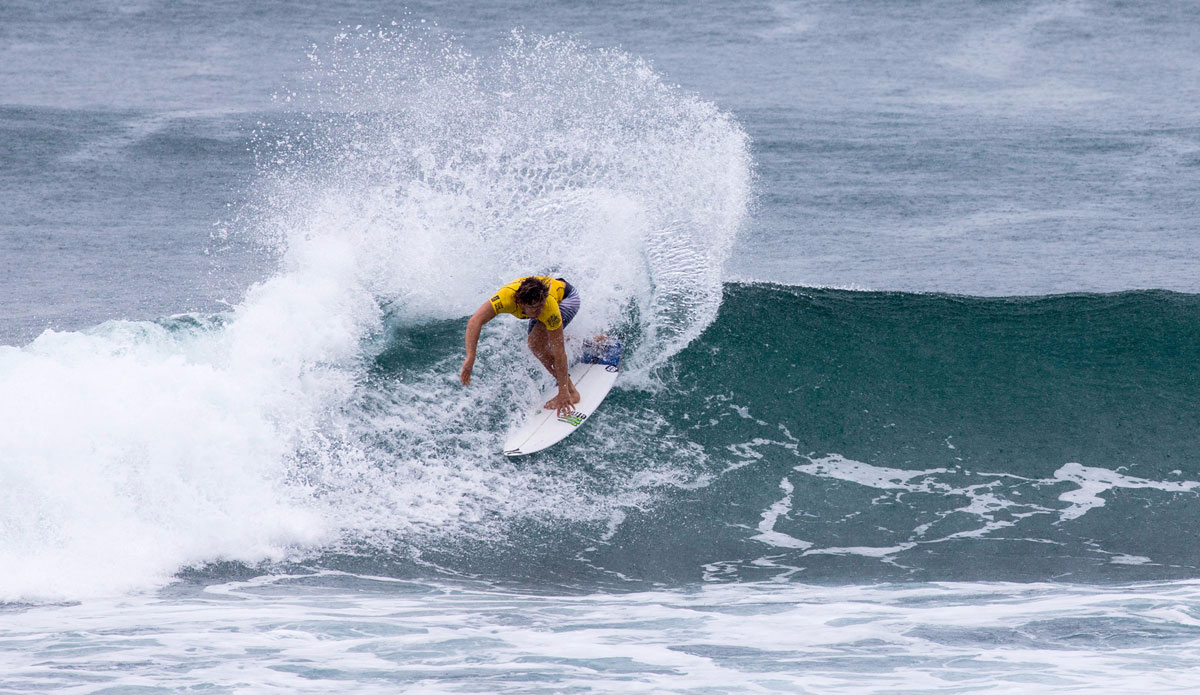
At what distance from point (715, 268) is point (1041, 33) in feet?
83.3

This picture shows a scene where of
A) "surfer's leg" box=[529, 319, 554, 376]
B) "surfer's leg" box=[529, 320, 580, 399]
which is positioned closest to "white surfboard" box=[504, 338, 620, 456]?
"surfer's leg" box=[529, 320, 580, 399]

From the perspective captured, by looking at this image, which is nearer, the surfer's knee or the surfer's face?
the surfer's face

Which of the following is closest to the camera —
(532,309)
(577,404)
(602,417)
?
(532,309)

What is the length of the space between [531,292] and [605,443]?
4.97ft

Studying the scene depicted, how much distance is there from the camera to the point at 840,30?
32.3 metres

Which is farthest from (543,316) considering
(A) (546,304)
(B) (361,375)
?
(B) (361,375)

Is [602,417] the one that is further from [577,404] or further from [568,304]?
[568,304]

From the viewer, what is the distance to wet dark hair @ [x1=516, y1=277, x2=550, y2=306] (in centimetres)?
811

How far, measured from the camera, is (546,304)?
8430 millimetres

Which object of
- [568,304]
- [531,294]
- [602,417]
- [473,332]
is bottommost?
[602,417]

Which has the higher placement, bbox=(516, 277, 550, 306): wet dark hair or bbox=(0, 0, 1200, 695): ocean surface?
bbox=(516, 277, 550, 306): wet dark hair

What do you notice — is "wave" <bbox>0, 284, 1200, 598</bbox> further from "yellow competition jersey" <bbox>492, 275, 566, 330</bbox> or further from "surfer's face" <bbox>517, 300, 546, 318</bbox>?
"surfer's face" <bbox>517, 300, 546, 318</bbox>

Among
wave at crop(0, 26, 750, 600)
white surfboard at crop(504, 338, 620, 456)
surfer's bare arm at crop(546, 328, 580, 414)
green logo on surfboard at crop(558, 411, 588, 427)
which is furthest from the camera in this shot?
green logo on surfboard at crop(558, 411, 588, 427)

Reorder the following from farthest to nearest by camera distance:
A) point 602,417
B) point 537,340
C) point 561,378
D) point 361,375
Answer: point 361,375 < point 602,417 < point 561,378 < point 537,340
